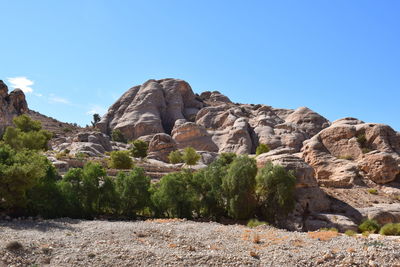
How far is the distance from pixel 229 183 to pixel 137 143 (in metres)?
Answer: 32.9

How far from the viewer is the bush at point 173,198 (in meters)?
26.2

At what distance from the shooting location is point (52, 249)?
15.9 meters

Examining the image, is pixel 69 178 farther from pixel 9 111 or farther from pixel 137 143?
pixel 9 111

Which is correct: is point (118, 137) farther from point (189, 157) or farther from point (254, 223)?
point (254, 223)

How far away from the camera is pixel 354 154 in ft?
129

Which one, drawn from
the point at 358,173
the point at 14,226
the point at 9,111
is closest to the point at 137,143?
the point at 9,111

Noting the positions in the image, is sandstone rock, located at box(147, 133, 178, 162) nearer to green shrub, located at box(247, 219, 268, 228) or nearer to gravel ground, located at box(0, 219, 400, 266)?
green shrub, located at box(247, 219, 268, 228)

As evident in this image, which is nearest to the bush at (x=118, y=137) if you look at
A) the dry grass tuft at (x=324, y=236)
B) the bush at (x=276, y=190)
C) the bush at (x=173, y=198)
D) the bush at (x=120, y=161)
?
the bush at (x=120, y=161)

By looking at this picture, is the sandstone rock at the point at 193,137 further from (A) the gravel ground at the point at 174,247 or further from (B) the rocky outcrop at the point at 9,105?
(A) the gravel ground at the point at 174,247

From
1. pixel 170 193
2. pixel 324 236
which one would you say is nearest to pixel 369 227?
pixel 324 236

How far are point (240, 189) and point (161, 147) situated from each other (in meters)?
36.8

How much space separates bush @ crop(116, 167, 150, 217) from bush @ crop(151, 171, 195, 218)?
2.71 ft

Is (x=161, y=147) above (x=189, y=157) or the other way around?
above

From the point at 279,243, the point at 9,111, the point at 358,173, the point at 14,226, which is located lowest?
the point at 14,226
